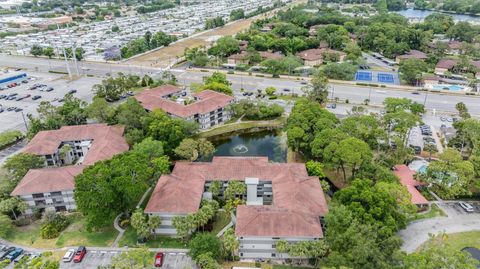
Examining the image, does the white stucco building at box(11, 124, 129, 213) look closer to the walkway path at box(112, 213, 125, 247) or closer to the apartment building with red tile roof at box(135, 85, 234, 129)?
the walkway path at box(112, 213, 125, 247)

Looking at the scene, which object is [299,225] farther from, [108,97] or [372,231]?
[108,97]

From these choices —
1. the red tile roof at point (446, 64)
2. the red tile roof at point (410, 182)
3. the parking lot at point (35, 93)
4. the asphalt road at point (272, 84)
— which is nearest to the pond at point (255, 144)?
the red tile roof at point (410, 182)

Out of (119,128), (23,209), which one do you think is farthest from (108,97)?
(23,209)

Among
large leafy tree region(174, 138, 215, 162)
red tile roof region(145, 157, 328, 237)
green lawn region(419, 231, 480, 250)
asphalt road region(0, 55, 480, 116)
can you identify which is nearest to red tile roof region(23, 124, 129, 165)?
large leafy tree region(174, 138, 215, 162)

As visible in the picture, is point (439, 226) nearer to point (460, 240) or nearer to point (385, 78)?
point (460, 240)

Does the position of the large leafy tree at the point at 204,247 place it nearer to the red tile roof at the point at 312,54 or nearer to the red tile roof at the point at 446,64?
the red tile roof at the point at 312,54
